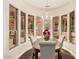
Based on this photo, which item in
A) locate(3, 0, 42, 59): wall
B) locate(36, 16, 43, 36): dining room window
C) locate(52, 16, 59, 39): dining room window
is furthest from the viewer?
locate(52, 16, 59, 39): dining room window

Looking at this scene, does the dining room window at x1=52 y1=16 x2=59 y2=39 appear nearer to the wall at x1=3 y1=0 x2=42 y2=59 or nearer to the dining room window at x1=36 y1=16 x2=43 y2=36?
the dining room window at x1=36 y1=16 x2=43 y2=36

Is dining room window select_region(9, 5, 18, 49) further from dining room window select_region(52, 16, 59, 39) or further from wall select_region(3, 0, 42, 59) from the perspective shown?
dining room window select_region(52, 16, 59, 39)

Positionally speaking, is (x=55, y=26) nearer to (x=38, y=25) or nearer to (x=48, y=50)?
(x=38, y=25)

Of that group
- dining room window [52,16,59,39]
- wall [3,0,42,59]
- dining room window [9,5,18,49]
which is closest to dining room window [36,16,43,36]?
wall [3,0,42,59]

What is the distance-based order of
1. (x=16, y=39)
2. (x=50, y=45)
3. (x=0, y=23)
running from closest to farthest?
1. (x=0, y=23)
2. (x=50, y=45)
3. (x=16, y=39)

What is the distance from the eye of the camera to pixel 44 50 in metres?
3.59

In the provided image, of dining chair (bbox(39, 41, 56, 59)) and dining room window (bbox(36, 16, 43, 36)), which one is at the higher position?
dining room window (bbox(36, 16, 43, 36))

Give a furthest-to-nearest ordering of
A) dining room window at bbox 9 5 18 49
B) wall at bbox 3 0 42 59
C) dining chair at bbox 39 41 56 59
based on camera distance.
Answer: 1. dining room window at bbox 9 5 18 49
2. dining chair at bbox 39 41 56 59
3. wall at bbox 3 0 42 59

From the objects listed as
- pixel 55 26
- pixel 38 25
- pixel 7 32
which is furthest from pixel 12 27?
pixel 55 26

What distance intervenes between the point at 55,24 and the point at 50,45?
9.18m

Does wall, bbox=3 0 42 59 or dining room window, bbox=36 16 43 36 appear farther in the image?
dining room window, bbox=36 16 43 36

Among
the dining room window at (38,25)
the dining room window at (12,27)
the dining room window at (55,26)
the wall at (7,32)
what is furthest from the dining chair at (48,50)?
the dining room window at (55,26)

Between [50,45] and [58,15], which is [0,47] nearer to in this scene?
[50,45]

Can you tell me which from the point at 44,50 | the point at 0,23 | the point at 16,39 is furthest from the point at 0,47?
the point at 16,39
